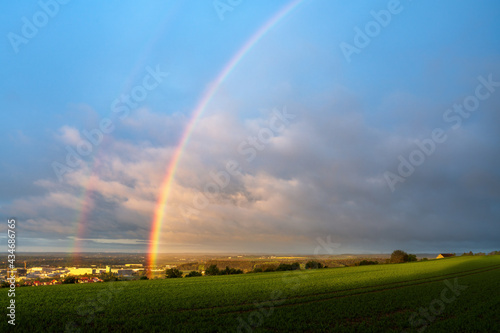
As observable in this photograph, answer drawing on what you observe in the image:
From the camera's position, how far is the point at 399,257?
114 metres

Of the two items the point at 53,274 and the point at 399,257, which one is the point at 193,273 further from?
the point at 399,257

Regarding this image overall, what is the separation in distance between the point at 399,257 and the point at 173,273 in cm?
8693

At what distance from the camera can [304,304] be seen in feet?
87.4

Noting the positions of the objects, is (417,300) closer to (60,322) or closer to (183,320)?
(183,320)

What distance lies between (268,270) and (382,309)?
5469 centimetres

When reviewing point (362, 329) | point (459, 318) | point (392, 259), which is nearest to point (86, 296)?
point (362, 329)

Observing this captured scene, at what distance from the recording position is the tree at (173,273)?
203 ft

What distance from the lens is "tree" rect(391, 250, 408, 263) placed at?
370ft

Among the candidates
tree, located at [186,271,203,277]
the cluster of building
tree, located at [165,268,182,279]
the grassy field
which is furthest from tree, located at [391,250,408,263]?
the cluster of building

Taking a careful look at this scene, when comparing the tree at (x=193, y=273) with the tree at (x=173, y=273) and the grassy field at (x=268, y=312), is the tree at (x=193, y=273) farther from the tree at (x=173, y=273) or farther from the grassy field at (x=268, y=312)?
the grassy field at (x=268, y=312)

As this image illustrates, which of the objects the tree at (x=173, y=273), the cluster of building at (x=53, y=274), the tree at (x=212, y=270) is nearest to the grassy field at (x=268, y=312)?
the cluster of building at (x=53, y=274)

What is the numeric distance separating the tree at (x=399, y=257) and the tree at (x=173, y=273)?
8331cm

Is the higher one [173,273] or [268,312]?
[268,312]

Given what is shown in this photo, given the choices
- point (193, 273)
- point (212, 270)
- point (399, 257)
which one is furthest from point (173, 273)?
point (399, 257)
